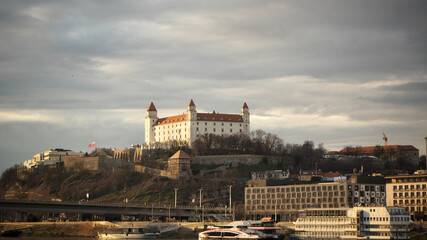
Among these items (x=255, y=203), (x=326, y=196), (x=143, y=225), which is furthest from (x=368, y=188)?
(x=143, y=225)

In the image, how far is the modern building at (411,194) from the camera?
116750mm

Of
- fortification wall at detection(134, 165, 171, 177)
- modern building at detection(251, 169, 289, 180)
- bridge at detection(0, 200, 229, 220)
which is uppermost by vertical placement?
fortification wall at detection(134, 165, 171, 177)

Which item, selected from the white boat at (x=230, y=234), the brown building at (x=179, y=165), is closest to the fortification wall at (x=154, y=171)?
the brown building at (x=179, y=165)

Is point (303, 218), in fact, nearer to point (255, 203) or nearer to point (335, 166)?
point (255, 203)

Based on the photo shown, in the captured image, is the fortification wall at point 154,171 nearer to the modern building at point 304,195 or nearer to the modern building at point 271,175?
the modern building at point 271,175

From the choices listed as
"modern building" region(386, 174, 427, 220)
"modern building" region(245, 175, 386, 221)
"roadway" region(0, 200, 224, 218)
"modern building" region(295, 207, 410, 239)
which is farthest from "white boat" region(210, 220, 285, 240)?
"roadway" region(0, 200, 224, 218)

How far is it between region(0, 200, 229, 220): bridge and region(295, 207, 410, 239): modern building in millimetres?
34761

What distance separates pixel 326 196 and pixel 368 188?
27.5 ft

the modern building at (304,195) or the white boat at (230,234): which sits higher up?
the modern building at (304,195)

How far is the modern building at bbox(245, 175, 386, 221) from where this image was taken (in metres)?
131

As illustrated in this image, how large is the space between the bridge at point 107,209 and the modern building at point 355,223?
3476 cm

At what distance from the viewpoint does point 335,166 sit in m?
195

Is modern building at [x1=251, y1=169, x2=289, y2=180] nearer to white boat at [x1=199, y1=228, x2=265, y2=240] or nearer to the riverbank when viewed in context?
the riverbank

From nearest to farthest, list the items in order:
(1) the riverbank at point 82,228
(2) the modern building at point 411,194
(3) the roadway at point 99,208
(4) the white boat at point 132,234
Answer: (4) the white boat at point 132,234 → (1) the riverbank at point 82,228 → (2) the modern building at point 411,194 → (3) the roadway at point 99,208
